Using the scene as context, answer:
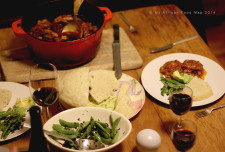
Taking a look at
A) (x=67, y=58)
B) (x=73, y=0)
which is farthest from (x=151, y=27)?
(x=67, y=58)

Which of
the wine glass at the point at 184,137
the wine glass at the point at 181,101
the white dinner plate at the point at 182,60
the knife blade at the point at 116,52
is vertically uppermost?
the wine glass at the point at 181,101

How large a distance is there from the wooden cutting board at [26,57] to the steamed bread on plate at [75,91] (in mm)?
402

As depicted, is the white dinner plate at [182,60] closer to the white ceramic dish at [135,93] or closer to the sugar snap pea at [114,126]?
the white ceramic dish at [135,93]

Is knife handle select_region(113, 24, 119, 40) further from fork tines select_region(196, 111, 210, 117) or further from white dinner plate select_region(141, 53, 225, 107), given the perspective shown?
fork tines select_region(196, 111, 210, 117)

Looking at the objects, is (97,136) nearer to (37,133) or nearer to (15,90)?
(37,133)

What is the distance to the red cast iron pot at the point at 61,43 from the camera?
1.97 meters

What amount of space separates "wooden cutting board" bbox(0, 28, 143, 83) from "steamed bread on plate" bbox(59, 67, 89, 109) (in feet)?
1.32

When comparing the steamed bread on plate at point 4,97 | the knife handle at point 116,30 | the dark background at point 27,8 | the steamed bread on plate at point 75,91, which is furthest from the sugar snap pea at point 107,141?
the dark background at point 27,8

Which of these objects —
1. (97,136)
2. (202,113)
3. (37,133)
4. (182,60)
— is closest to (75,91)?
(97,136)

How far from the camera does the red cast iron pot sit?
77.7 inches

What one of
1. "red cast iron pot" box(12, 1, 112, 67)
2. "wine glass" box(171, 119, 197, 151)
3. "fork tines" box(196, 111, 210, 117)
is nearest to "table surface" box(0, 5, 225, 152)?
"fork tines" box(196, 111, 210, 117)

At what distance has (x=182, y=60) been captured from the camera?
2223 mm

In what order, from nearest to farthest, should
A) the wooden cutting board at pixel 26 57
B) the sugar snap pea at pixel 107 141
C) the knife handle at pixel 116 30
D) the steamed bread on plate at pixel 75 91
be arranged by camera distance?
1. the sugar snap pea at pixel 107 141
2. the steamed bread on plate at pixel 75 91
3. the wooden cutting board at pixel 26 57
4. the knife handle at pixel 116 30

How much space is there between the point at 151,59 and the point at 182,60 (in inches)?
10.2
